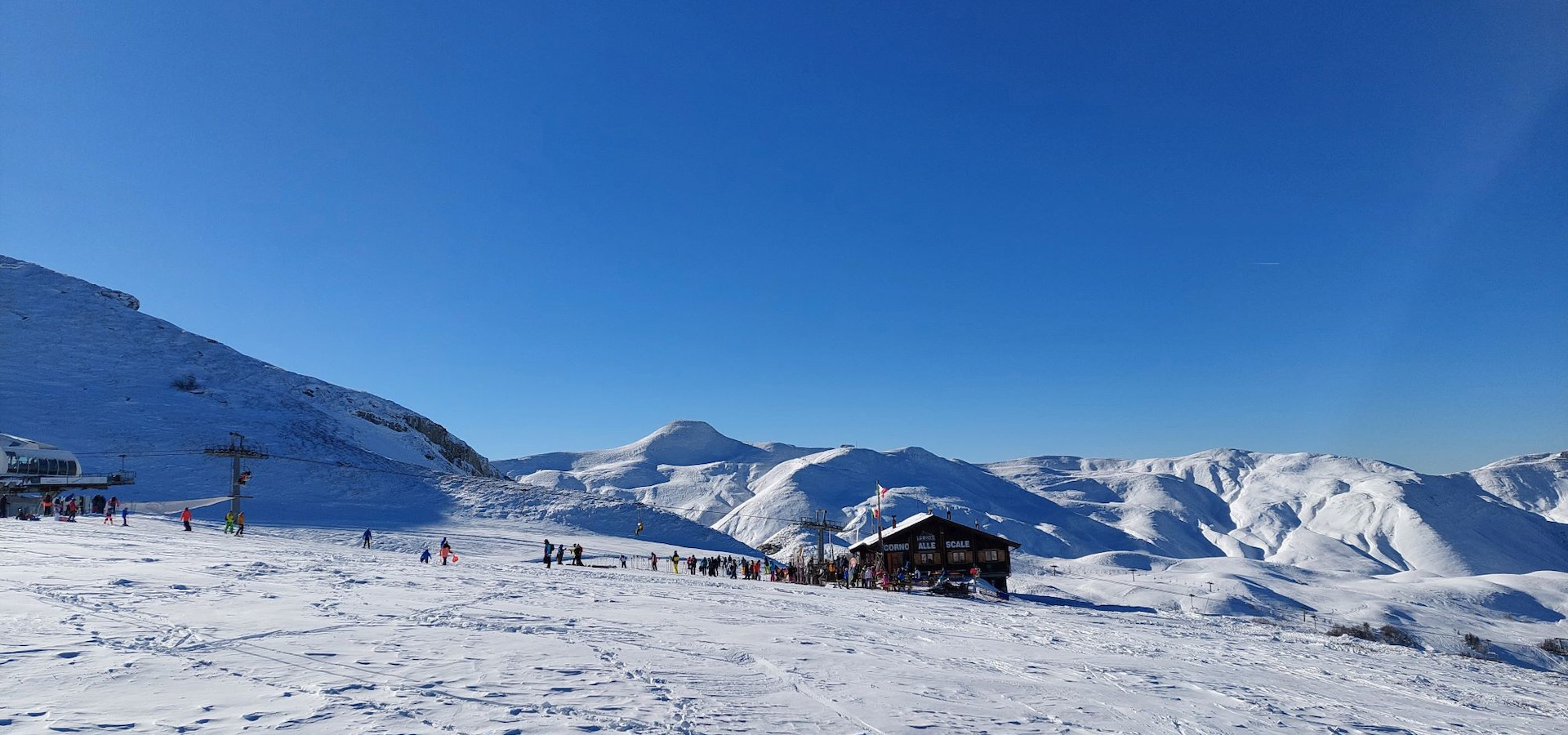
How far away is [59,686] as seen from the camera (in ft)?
24.2

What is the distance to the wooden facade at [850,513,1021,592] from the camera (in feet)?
169

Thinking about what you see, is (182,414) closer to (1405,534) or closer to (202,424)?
(202,424)

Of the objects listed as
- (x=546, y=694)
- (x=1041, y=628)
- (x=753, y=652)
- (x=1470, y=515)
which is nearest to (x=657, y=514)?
(x=1041, y=628)

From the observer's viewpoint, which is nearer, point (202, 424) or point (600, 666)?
point (600, 666)

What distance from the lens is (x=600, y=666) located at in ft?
34.3

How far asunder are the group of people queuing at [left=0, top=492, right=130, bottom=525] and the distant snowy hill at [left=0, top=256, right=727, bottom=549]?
5.61m

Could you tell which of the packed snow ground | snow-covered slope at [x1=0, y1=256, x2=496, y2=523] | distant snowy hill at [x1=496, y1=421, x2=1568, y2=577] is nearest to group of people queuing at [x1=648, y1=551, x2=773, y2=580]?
the packed snow ground

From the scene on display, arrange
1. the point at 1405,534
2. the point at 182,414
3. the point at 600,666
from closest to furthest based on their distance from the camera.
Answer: the point at 600,666 < the point at 182,414 < the point at 1405,534

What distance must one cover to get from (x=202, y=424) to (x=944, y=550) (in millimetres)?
62341

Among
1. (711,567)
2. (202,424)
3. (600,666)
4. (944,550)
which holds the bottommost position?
(711,567)

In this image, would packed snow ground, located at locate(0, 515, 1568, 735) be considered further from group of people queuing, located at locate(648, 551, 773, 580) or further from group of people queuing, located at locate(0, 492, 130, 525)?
group of people queuing, located at locate(648, 551, 773, 580)

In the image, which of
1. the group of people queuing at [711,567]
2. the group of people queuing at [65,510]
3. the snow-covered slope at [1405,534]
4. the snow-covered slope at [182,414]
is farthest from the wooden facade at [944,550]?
the snow-covered slope at [1405,534]

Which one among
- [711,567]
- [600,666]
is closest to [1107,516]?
[711,567]

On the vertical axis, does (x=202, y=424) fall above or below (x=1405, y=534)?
above
